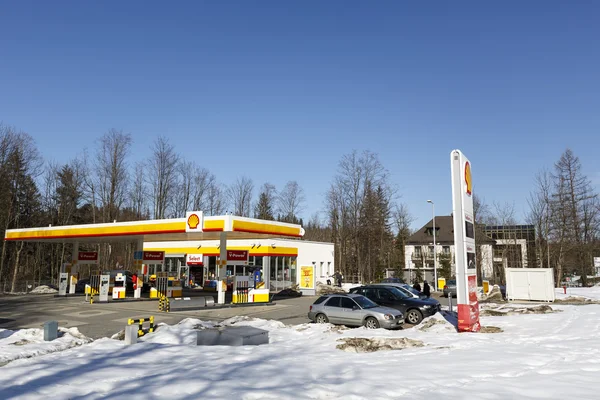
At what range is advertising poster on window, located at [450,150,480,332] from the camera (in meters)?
15.0

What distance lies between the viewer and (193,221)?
76.9 ft

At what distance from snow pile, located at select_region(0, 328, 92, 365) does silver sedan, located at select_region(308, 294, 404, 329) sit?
8.60 metres

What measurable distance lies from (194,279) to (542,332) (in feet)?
115

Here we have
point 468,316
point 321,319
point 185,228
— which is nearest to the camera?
point 468,316

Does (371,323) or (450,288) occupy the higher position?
(450,288)

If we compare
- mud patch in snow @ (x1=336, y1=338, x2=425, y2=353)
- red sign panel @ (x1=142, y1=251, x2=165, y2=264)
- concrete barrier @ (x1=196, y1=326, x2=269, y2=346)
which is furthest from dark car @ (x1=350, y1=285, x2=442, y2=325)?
red sign panel @ (x1=142, y1=251, x2=165, y2=264)

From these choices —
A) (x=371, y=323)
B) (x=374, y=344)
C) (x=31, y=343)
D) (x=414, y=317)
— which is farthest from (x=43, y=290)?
(x=374, y=344)

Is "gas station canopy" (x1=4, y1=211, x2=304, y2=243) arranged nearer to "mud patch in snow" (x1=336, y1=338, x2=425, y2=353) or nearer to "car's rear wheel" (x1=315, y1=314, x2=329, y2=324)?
"car's rear wheel" (x1=315, y1=314, x2=329, y2=324)

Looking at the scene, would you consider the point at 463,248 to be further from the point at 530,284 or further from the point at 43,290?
the point at 43,290

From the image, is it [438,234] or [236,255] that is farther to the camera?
[438,234]

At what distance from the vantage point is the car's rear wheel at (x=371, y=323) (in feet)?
53.9

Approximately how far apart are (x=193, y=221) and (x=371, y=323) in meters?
11.5

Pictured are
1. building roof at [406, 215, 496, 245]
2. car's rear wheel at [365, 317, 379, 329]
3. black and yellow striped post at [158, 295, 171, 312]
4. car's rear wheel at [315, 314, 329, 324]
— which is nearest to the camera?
car's rear wheel at [365, 317, 379, 329]

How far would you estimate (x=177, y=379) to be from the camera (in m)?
8.23
